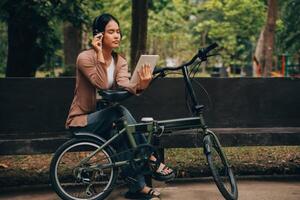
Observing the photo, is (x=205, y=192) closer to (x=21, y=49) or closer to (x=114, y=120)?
(x=114, y=120)

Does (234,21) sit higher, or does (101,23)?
(234,21)

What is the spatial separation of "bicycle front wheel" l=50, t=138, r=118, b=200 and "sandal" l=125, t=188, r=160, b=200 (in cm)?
27

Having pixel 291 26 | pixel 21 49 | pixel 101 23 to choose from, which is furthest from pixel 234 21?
pixel 101 23

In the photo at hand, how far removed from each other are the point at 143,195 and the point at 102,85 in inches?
45.6

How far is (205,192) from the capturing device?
5090 millimetres

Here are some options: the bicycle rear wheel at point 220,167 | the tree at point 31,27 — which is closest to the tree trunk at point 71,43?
the tree at point 31,27

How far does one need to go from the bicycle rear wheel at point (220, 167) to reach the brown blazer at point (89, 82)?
2.78ft

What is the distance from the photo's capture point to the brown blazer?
445 cm

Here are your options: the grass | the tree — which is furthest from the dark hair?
the tree

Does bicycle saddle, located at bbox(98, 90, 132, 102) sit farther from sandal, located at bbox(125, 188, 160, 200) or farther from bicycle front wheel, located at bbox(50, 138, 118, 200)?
sandal, located at bbox(125, 188, 160, 200)

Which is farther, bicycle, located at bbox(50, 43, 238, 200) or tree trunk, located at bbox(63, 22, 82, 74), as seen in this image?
tree trunk, located at bbox(63, 22, 82, 74)

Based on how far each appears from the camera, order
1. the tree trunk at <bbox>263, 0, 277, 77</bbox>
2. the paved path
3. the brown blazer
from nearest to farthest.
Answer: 1. the brown blazer
2. the paved path
3. the tree trunk at <bbox>263, 0, 277, 77</bbox>

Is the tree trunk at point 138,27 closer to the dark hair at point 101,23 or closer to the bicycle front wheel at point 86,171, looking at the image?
the dark hair at point 101,23

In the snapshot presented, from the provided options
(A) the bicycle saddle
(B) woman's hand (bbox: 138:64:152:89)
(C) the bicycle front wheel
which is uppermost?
(B) woman's hand (bbox: 138:64:152:89)
